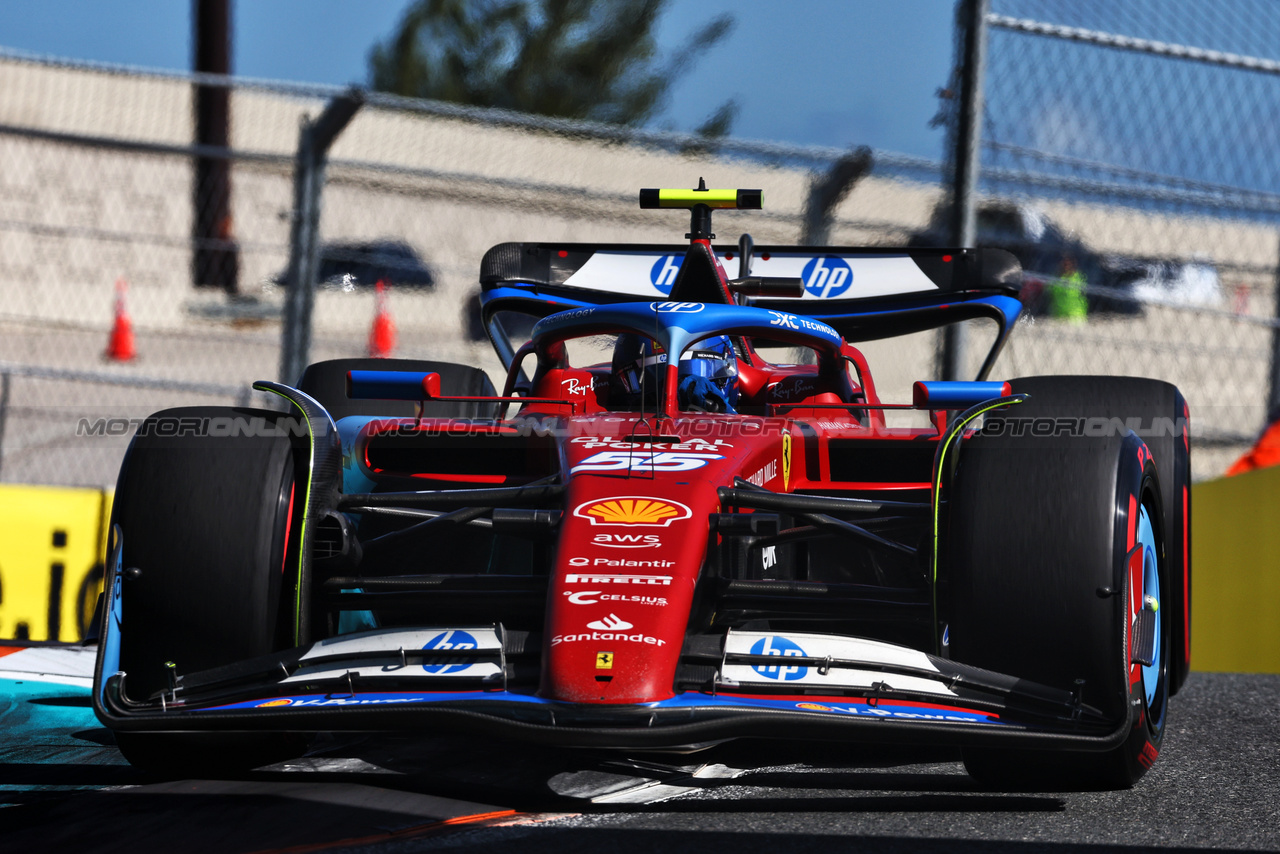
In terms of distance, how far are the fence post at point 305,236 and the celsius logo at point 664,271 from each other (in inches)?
68.6

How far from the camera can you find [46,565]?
5.37 metres

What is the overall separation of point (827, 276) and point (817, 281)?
0.14 ft

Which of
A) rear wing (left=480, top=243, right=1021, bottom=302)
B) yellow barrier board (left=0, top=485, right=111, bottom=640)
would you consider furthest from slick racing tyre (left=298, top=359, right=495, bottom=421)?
yellow barrier board (left=0, top=485, right=111, bottom=640)

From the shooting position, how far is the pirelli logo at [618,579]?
278 centimetres

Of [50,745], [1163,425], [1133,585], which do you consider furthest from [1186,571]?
[50,745]

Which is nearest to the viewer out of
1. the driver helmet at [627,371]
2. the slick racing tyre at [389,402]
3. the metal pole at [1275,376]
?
the driver helmet at [627,371]

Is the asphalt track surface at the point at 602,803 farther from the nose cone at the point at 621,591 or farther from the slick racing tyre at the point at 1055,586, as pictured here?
the nose cone at the point at 621,591

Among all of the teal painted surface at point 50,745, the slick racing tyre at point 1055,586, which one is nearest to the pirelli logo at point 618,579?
the slick racing tyre at point 1055,586

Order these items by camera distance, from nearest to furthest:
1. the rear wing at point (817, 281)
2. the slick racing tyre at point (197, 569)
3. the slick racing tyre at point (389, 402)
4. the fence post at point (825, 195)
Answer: the slick racing tyre at point (197, 569) < the slick racing tyre at point (389, 402) < the rear wing at point (817, 281) < the fence post at point (825, 195)

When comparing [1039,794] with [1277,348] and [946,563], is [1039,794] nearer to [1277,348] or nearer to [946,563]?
[946,563]

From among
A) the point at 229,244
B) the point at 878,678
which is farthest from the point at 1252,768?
the point at 229,244

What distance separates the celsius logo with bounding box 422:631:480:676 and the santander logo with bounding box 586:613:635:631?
25 centimetres

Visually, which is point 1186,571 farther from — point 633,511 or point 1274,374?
point 1274,374

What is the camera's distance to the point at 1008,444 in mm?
2959
